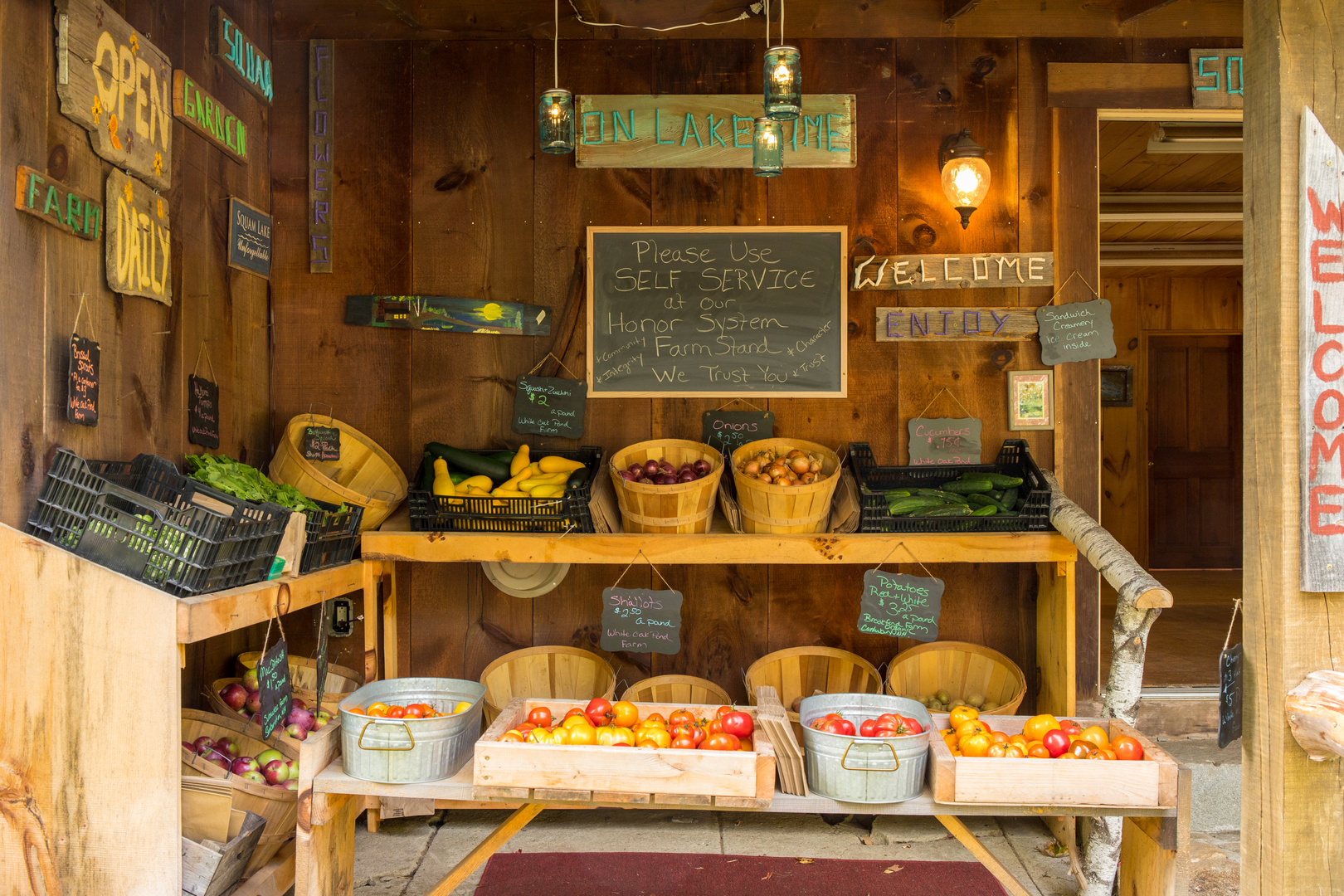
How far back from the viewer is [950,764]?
2.41 metres

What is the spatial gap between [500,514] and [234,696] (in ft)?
3.83

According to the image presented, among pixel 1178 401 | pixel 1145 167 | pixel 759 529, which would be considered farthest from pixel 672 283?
pixel 1178 401

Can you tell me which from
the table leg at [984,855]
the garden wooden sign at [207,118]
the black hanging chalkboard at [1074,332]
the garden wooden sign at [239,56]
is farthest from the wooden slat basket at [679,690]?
the garden wooden sign at [239,56]

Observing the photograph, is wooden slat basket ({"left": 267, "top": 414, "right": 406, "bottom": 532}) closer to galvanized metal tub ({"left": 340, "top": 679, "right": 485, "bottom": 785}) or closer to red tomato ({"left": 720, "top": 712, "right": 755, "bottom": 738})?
galvanized metal tub ({"left": 340, "top": 679, "right": 485, "bottom": 785})

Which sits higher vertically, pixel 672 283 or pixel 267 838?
pixel 672 283

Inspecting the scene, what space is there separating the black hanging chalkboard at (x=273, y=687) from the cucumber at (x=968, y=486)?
2.49 meters

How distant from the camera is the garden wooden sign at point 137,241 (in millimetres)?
2902

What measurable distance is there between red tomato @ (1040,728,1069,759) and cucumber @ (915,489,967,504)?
4.19 ft

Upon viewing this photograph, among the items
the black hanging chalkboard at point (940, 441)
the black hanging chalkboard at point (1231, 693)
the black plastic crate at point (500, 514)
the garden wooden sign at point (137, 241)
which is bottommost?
the black hanging chalkboard at point (1231, 693)

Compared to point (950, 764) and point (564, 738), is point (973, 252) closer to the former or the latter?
point (950, 764)

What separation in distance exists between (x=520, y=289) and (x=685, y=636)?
5.53 feet

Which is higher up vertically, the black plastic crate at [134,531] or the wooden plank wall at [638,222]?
the wooden plank wall at [638,222]

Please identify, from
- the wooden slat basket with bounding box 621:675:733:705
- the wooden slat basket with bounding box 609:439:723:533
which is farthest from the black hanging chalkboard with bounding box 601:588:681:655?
the wooden slat basket with bounding box 621:675:733:705

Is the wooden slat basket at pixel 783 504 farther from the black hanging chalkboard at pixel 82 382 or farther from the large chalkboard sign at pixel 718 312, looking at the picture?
the black hanging chalkboard at pixel 82 382
